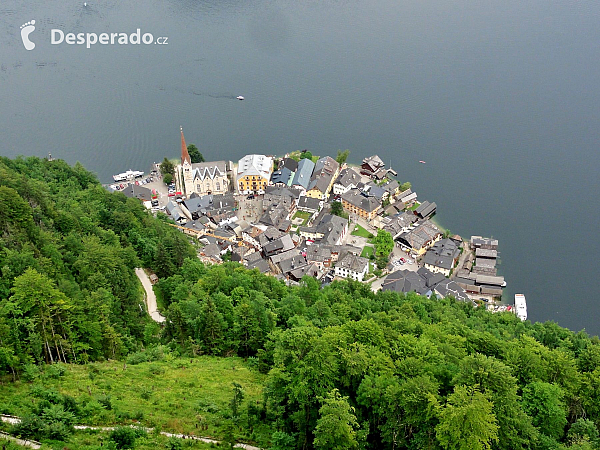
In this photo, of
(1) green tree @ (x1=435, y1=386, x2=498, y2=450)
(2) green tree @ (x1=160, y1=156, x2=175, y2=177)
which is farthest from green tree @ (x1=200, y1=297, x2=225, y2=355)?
(2) green tree @ (x1=160, y1=156, x2=175, y2=177)

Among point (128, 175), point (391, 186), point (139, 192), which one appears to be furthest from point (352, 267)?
point (128, 175)

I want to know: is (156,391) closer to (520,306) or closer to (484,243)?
(520,306)

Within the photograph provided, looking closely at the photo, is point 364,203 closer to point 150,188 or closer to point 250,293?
point 150,188

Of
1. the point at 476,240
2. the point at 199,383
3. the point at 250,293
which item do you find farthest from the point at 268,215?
the point at 199,383

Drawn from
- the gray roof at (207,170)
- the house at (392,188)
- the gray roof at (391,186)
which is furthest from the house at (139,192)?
the gray roof at (391,186)

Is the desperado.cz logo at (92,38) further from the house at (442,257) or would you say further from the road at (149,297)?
the road at (149,297)

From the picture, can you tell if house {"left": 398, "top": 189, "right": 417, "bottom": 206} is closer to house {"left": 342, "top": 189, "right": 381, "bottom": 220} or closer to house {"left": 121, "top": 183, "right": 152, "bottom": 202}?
house {"left": 342, "top": 189, "right": 381, "bottom": 220}
